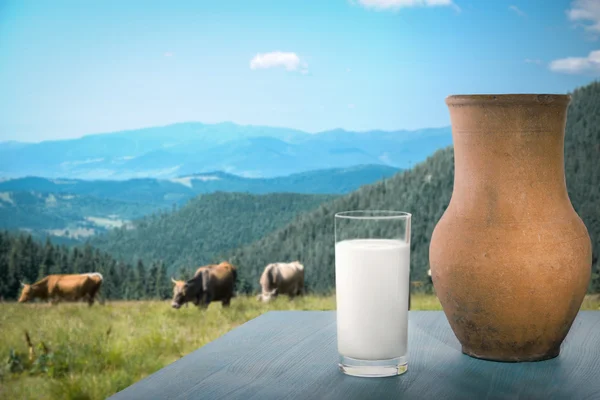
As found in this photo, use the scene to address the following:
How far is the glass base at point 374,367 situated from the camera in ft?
3.45

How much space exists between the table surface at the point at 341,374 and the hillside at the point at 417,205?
7.56 metres

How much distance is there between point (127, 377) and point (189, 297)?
1881mm

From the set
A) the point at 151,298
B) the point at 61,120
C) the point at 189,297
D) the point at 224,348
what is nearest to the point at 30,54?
the point at 61,120

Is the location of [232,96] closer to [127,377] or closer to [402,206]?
[402,206]

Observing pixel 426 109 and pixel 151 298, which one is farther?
pixel 426 109

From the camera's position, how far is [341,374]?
3.56ft

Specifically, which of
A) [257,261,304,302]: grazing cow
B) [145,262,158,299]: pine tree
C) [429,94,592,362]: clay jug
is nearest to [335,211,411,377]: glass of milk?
[429,94,592,362]: clay jug

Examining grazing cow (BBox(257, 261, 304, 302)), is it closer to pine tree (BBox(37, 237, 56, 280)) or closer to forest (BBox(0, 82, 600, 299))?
forest (BBox(0, 82, 600, 299))

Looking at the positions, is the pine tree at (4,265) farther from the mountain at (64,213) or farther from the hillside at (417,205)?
the hillside at (417,205)

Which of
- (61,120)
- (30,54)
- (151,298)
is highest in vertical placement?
(30,54)

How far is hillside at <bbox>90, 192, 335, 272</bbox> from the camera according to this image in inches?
419

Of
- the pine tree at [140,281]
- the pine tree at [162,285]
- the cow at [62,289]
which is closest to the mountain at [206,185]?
the pine tree at [140,281]

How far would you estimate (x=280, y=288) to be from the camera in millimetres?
8508

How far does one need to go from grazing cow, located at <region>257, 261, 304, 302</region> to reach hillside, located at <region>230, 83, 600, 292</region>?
0.60 metres
